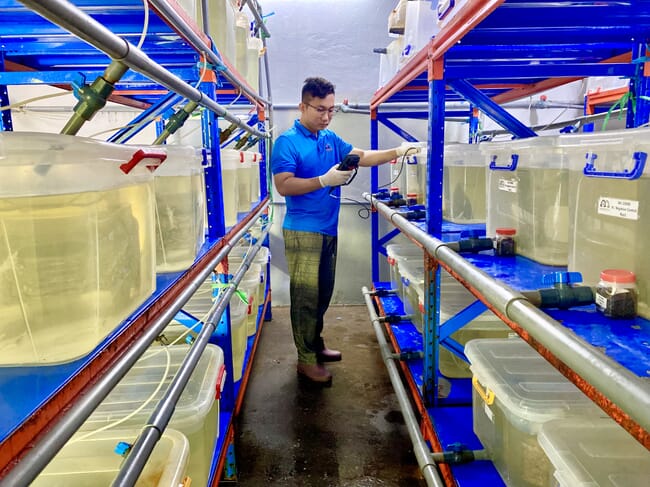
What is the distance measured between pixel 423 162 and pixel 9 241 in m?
2.11

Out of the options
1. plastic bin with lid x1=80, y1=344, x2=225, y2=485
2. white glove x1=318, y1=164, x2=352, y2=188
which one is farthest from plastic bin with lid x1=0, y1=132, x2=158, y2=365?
white glove x1=318, y1=164, x2=352, y2=188

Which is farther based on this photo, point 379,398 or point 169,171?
point 379,398

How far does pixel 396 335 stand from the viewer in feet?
9.29

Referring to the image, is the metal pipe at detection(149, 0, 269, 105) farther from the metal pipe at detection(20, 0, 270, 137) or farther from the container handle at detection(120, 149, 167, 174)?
the container handle at detection(120, 149, 167, 174)

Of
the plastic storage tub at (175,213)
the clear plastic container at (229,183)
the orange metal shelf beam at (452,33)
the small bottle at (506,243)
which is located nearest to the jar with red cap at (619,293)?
the small bottle at (506,243)

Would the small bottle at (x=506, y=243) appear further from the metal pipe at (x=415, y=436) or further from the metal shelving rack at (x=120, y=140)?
A: the metal shelving rack at (x=120, y=140)

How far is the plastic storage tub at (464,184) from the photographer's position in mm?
1979

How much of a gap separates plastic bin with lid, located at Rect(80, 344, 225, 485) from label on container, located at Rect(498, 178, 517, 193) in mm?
1127

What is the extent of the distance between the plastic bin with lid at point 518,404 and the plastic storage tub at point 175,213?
3.12 ft

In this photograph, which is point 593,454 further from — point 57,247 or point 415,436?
point 57,247

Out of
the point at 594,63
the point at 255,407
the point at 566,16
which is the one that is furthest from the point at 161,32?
the point at 255,407

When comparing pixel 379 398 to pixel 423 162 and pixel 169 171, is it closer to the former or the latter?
pixel 423 162

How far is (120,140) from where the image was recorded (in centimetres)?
192

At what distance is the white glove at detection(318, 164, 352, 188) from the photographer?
2.43 meters
